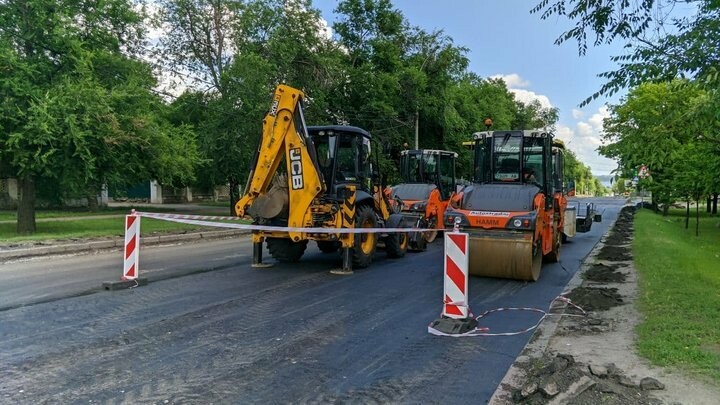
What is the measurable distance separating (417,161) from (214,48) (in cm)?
1518

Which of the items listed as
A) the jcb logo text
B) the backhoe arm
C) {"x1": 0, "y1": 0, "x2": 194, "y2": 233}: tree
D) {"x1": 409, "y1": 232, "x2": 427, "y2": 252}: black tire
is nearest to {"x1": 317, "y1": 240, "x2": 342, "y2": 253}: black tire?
{"x1": 409, "y1": 232, "x2": 427, "y2": 252}: black tire

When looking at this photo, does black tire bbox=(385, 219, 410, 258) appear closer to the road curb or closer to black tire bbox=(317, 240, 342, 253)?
black tire bbox=(317, 240, 342, 253)

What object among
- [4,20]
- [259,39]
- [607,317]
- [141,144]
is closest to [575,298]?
[607,317]

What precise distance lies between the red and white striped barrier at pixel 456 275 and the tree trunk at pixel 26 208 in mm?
14920

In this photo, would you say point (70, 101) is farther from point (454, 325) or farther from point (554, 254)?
point (554, 254)

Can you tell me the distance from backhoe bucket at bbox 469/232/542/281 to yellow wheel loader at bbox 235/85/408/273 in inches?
98.0

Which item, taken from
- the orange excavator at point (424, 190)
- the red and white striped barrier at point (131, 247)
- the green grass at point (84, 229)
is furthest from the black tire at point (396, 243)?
the green grass at point (84, 229)

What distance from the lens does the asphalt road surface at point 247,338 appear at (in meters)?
4.52

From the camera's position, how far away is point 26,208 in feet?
54.3

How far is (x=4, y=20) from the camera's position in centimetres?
1517

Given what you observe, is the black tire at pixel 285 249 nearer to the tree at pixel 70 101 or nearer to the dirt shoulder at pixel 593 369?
the dirt shoulder at pixel 593 369

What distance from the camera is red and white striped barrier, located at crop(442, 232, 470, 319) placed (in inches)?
252

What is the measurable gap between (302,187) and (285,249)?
5.98ft

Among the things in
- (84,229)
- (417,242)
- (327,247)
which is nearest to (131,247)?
(327,247)
